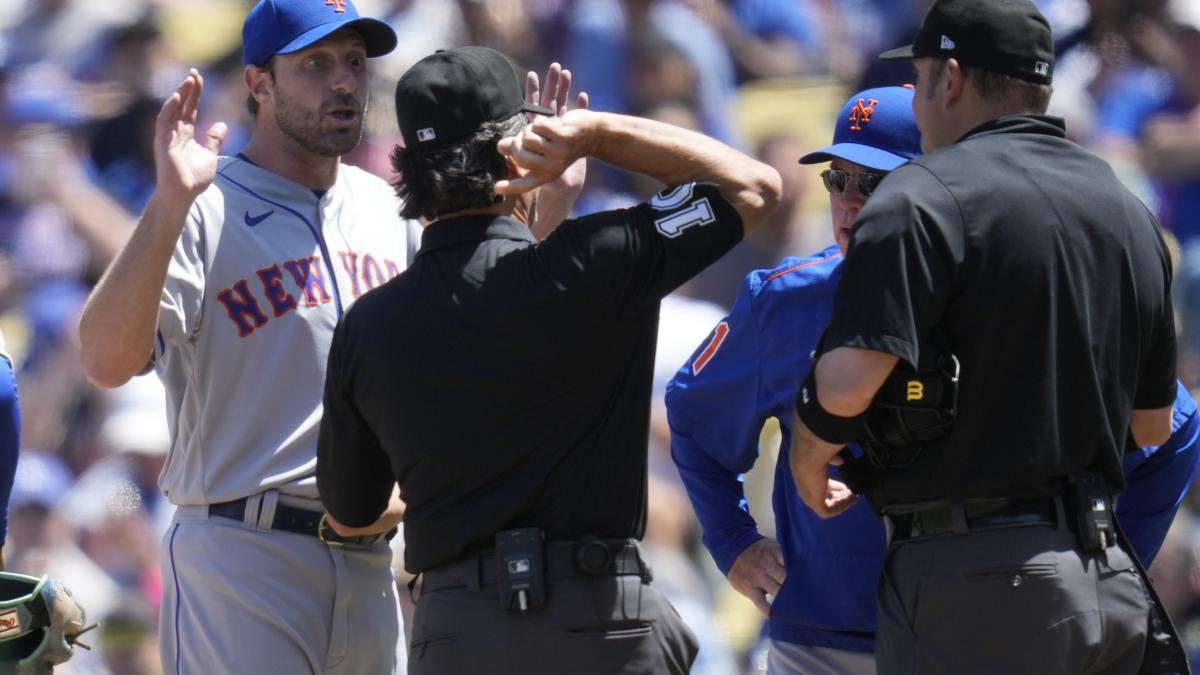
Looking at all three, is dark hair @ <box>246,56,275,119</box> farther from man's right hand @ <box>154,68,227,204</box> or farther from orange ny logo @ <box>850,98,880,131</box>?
orange ny logo @ <box>850,98,880,131</box>

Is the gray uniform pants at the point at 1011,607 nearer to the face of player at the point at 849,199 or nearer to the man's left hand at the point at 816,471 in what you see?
the man's left hand at the point at 816,471

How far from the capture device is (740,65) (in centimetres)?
609

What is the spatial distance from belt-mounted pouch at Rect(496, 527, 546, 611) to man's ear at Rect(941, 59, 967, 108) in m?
1.07

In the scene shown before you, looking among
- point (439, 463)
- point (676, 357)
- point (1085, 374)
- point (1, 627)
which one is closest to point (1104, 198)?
point (1085, 374)

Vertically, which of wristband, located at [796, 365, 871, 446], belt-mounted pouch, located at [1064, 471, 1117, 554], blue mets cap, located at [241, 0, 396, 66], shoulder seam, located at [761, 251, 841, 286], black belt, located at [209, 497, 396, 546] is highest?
blue mets cap, located at [241, 0, 396, 66]

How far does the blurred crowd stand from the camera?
5.87 metres

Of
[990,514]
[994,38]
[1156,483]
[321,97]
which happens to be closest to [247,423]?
[321,97]

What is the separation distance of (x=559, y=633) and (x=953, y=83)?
3.92 ft

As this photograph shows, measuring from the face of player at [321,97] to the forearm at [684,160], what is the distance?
1.11m

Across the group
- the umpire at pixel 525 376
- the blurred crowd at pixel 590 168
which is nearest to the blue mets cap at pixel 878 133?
the umpire at pixel 525 376

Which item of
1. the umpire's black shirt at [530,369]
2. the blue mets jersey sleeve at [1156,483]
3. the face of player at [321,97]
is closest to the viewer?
the umpire's black shirt at [530,369]

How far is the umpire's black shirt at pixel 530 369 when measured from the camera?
2682 mm

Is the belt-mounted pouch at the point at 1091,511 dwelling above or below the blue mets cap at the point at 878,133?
below

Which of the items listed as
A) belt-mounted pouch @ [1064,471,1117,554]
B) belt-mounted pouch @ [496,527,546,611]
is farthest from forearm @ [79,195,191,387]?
belt-mounted pouch @ [1064,471,1117,554]
